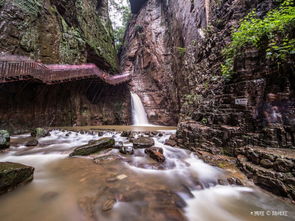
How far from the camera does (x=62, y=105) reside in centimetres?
980

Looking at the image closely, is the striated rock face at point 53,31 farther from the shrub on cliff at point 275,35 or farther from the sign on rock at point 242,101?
the sign on rock at point 242,101

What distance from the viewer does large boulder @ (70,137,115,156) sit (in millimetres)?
3611

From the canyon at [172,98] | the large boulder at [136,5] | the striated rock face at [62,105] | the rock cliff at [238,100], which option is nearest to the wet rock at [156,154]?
the canyon at [172,98]

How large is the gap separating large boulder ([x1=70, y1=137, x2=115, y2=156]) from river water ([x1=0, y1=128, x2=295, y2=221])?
0.45 meters

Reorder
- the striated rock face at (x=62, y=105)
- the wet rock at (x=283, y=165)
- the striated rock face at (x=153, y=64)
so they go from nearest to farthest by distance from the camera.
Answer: the wet rock at (x=283, y=165)
the striated rock face at (x=62, y=105)
the striated rock face at (x=153, y=64)

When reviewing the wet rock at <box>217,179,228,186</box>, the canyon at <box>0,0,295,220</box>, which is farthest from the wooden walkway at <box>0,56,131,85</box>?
the wet rock at <box>217,179,228,186</box>

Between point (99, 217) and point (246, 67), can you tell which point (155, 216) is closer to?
point (99, 217)

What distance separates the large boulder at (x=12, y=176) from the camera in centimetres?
184

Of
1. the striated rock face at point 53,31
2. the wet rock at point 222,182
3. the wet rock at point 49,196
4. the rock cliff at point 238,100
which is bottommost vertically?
the wet rock at point 222,182

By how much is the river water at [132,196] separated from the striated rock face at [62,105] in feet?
20.8

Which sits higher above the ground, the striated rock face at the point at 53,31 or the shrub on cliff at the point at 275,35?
the striated rock face at the point at 53,31

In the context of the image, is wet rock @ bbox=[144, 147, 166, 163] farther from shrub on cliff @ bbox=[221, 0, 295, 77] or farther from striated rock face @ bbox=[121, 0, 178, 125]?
striated rock face @ bbox=[121, 0, 178, 125]

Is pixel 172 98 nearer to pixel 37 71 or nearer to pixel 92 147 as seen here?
pixel 92 147

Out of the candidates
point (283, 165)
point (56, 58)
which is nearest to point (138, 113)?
point (56, 58)
